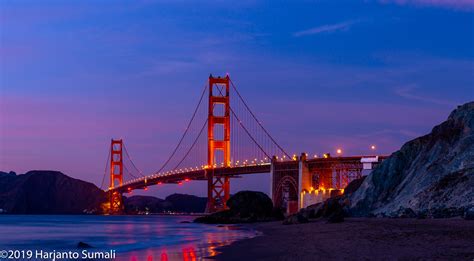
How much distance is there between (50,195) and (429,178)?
140444mm

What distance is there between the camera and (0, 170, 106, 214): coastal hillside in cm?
16038

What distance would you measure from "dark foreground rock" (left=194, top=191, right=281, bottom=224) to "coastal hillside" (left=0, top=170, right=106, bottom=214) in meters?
101

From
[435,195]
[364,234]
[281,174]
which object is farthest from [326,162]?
[364,234]

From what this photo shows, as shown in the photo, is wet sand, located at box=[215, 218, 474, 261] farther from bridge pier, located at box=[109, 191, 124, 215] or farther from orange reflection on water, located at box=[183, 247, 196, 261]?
bridge pier, located at box=[109, 191, 124, 215]

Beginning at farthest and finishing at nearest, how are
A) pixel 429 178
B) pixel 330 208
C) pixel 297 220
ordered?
pixel 330 208 → pixel 297 220 → pixel 429 178

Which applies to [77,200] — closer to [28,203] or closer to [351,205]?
[28,203]

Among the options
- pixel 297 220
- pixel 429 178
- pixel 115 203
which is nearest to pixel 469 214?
pixel 429 178

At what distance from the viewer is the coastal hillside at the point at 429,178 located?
32.2 m

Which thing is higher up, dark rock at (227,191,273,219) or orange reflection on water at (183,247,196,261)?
dark rock at (227,191,273,219)

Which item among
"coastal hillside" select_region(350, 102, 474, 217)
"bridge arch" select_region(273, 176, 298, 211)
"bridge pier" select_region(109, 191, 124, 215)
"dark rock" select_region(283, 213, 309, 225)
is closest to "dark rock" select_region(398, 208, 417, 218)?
"coastal hillside" select_region(350, 102, 474, 217)

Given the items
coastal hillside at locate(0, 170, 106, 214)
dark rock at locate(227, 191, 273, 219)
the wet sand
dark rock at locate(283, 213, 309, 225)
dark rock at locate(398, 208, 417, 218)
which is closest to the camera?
the wet sand

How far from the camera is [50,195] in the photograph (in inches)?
6467

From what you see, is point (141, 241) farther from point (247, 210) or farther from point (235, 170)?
point (235, 170)

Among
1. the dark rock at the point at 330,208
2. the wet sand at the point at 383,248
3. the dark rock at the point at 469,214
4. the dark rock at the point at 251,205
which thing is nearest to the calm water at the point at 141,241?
the wet sand at the point at 383,248
